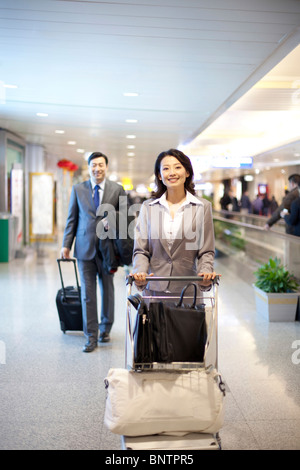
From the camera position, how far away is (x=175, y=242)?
353cm

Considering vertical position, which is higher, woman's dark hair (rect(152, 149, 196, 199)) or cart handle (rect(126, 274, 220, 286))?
woman's dark hair (rect(152, 149, 196, 199))

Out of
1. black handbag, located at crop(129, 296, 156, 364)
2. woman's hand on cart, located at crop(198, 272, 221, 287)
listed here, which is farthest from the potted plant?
black handbag, located at crop(129, 296, 156, 364)

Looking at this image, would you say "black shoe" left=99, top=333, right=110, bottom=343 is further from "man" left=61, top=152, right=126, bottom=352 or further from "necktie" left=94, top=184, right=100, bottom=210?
"necktie" left=94, top=184, right=100, bottom=210

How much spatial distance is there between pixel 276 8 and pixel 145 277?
328 cm

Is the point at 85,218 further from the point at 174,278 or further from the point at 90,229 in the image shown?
the point at 174,278

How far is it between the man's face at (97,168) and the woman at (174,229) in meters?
1.89

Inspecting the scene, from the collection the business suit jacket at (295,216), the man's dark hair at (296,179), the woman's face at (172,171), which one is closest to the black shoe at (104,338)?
the woman's face at (172,171)

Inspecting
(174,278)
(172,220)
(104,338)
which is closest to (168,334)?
(174,278)

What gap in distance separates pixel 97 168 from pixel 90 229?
61 cm

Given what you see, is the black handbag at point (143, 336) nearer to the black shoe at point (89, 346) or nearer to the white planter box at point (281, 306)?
the black shoe at point (89, 346)

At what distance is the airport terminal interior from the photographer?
13.0 feet

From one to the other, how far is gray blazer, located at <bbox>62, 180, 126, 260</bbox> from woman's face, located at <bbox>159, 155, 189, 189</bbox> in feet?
6.62

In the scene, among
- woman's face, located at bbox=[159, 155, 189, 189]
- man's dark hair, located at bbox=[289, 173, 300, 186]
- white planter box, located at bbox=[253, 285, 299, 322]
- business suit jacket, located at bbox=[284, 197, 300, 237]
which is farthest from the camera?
man's dark hair, located at bbox=[289, 173, 300, 186]
